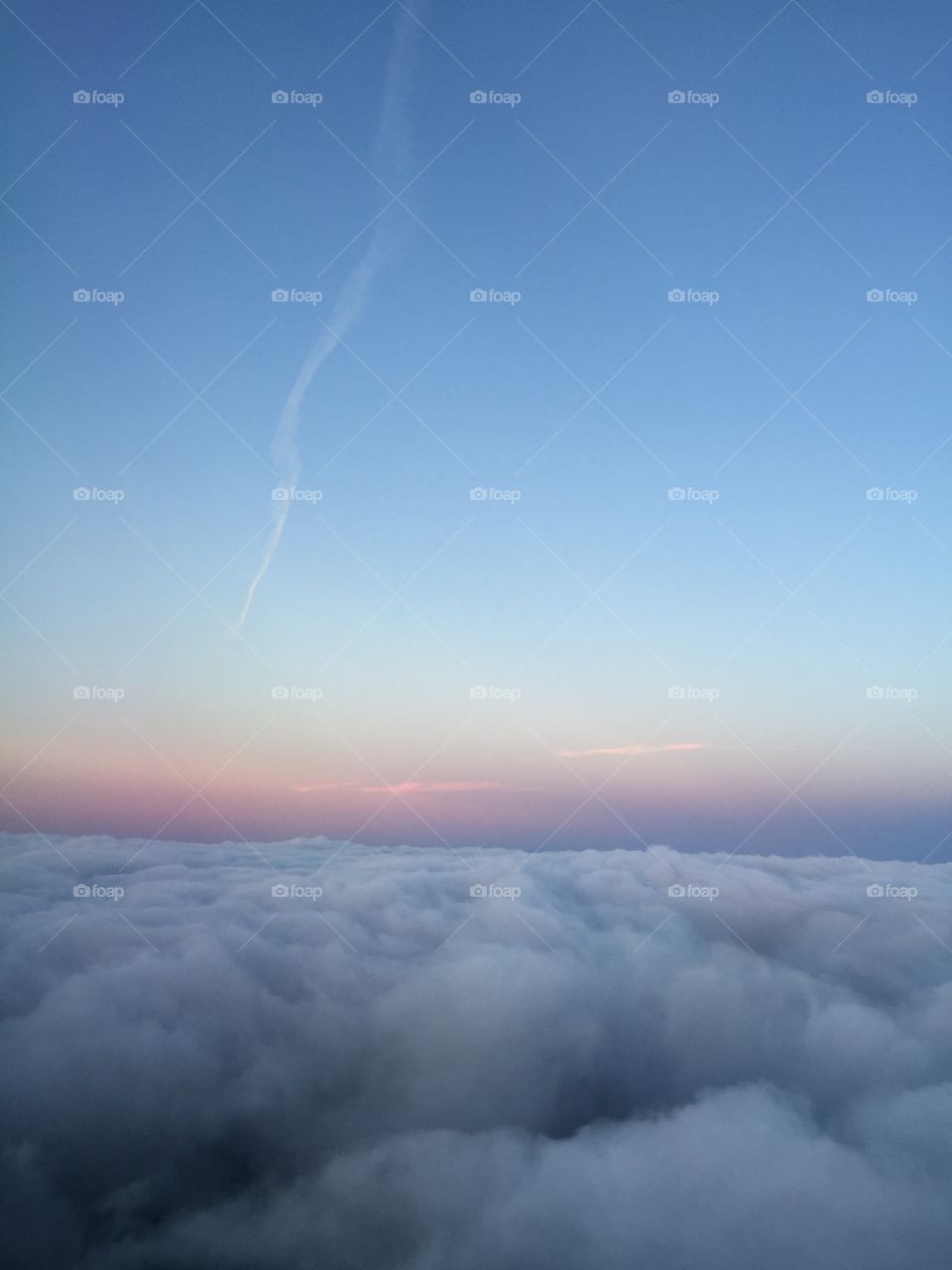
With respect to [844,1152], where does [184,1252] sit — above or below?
below

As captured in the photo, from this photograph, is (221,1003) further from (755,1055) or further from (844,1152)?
(844,1152)

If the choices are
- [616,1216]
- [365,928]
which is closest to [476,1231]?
[616,1216]

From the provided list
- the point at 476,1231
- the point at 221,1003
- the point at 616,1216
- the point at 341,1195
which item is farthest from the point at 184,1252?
the point at 616,1216

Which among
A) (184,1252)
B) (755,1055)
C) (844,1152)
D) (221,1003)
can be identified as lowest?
(184,1252)

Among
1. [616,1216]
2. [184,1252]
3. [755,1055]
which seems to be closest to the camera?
[616,1216]

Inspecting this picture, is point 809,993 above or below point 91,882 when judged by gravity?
below

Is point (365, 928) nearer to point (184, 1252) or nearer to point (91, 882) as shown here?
point (91, 882)

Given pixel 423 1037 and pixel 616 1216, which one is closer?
pixel 616 1216

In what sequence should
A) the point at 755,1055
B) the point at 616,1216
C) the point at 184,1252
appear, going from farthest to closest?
the point at 755,1055, the point at 184,1252, the point at 616,1216

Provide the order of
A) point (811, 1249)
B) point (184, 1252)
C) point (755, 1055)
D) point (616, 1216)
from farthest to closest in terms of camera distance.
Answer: point (755, 1055) → point (184, 1252) → point (616, 1216) → point (811, 1249)
